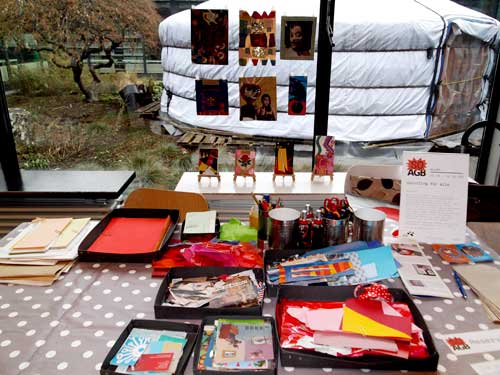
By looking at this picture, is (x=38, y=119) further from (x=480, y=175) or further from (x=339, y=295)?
(x=480, y=175)

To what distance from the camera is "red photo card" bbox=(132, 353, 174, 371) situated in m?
0.76

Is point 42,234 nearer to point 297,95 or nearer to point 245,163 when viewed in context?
point 245,163

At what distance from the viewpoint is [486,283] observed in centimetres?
102

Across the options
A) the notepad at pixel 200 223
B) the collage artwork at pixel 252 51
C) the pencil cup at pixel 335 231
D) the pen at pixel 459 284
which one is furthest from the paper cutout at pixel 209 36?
the pen at pixel 459 284

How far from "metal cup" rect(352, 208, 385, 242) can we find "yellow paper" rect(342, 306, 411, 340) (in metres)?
0.35

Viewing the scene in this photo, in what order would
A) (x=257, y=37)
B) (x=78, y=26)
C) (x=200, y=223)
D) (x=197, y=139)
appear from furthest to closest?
(x=197, y=139) → (x=78, y=26) → (x=257, y=37) → (x=200, y=223)

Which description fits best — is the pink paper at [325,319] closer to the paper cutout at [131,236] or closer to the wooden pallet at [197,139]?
the paper cutout at [131,236]

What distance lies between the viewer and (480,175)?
2.40 meters

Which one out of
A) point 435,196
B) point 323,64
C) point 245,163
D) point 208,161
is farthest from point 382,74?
point 435,196

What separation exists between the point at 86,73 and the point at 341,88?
156cm

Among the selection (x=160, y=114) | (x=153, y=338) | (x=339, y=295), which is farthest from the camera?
(x=160, y=114)

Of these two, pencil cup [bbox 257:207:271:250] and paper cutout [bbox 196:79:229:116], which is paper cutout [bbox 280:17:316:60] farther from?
pencil cup [bbox 257:207:271:250]

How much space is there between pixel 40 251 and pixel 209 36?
4.10 ft

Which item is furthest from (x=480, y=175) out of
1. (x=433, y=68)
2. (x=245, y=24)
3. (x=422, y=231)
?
(x=245, y=24)
